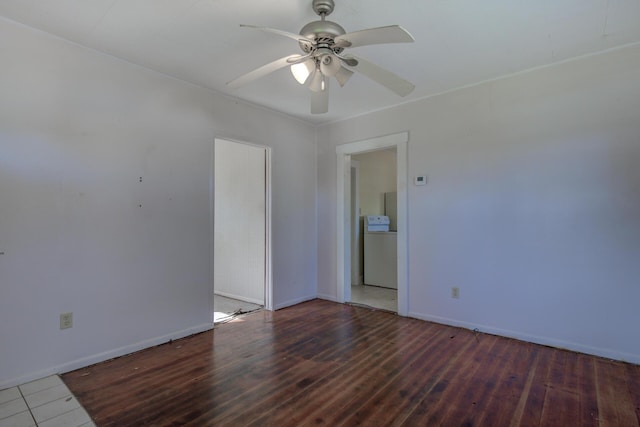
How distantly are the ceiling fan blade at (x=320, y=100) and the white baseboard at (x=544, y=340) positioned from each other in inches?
97.3

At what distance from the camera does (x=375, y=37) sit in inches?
63.8

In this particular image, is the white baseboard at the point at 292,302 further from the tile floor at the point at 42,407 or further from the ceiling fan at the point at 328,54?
the ceiling fan at the point at 328,54

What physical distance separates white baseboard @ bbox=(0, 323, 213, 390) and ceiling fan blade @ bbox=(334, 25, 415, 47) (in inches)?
109

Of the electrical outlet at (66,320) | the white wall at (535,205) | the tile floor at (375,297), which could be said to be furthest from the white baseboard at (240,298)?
the electrical outlet at (66,320)

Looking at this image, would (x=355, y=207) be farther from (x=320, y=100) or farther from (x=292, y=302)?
(x=320, y=100)

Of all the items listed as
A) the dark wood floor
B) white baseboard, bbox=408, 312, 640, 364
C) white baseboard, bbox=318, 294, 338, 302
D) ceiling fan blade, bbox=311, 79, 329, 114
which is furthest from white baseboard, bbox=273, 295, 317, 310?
ceiling fan blade, bbox=311, 79, 329, 114

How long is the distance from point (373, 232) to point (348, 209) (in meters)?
1.14

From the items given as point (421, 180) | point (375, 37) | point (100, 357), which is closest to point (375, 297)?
point (421, 180)

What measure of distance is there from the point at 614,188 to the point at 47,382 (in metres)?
4.36

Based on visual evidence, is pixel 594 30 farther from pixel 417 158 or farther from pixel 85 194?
pixel 85 194

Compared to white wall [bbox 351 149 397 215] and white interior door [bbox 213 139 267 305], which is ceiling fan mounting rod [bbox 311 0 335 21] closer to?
white interior door [bbox 213 139 267 305]

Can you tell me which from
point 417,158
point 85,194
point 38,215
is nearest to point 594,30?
point 417,158

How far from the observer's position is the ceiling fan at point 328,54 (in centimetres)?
162

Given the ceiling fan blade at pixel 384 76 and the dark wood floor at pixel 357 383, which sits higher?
the ceiling fan blade at pixel 384 76
